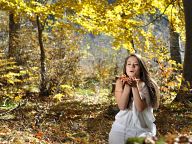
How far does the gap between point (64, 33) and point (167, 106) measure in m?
7.78

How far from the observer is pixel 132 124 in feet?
14.1

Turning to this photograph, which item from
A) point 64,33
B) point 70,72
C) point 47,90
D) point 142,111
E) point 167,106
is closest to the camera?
point 142,111

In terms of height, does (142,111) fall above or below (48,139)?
above

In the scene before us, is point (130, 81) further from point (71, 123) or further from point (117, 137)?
point (71, 123)

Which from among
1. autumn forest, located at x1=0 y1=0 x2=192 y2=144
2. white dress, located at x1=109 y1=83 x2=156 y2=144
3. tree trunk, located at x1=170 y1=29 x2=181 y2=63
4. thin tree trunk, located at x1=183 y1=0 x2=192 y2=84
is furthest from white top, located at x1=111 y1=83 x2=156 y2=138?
tree trunk, located at x1=170 y1=29 x2=181 y2=63

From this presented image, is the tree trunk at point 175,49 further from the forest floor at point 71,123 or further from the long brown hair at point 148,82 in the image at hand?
the long brown hair at point 148,82

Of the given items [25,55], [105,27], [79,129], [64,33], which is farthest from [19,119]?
[64,33]

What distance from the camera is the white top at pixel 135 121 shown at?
4.27 meters

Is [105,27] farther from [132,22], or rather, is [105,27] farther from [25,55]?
[25,55]

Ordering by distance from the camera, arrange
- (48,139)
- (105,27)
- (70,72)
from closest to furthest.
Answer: (48,139), (105,27), (70,72)

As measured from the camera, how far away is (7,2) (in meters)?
11.0

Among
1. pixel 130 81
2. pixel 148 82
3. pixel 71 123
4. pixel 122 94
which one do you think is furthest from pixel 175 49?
pixel 130 81

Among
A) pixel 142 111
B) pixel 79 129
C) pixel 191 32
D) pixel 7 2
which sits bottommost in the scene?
pixel 79 129

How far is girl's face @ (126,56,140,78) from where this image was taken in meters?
4.48
